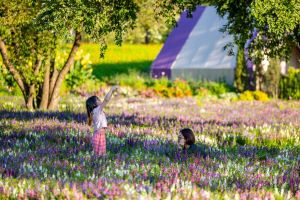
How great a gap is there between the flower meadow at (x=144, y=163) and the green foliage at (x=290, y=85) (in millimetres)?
15575

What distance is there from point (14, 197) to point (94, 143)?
111 inches

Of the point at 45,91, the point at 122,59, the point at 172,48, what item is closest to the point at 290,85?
the point at 172,48

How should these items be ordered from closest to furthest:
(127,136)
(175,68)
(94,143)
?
(94,143) → (127,136) → (175,68)

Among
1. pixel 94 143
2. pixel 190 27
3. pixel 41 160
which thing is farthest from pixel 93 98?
pixel 190 27

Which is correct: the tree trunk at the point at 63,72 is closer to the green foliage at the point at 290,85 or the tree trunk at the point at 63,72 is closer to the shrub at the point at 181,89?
the shrub at the point at 181,89

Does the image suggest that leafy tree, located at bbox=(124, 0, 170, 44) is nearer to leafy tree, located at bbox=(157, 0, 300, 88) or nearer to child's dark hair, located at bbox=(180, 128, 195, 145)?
leafy tree, located at bbox=(157, 0, 300, 88)

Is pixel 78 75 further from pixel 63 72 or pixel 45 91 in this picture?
pixel 63 72

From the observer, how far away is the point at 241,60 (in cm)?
2978

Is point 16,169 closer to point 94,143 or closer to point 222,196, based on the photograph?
point 94,143

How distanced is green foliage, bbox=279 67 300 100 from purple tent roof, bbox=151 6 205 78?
29.3ft

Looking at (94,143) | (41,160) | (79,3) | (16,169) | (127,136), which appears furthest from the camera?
(127,136)

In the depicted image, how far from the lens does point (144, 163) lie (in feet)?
26.6

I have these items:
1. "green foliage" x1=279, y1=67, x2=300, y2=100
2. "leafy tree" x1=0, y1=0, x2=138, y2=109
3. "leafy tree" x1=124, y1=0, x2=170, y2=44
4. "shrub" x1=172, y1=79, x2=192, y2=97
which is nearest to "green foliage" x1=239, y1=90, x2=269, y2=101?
"green foliage" x1=279, y1=67, x2=300, y2=100

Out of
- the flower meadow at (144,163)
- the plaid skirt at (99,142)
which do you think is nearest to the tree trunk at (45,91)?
the flower meadow at (144,163)
